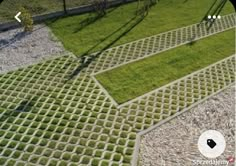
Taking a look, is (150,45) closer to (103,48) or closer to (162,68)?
(162,68)

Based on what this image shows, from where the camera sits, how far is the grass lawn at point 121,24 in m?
16.8

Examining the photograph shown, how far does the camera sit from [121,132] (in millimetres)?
11492

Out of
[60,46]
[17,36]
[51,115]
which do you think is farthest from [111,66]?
[17,36]

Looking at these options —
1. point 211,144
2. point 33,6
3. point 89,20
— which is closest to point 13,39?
point 33,6

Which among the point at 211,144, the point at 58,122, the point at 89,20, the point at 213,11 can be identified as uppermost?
the point at 89,20

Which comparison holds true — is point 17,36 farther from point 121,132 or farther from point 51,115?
point 121,132

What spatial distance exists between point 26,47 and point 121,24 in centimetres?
554

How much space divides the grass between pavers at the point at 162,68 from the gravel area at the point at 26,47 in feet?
10.7

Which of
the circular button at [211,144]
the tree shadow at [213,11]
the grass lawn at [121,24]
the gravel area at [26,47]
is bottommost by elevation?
the tree shadow at [213,11]

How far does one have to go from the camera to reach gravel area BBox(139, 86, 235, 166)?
10555 mm

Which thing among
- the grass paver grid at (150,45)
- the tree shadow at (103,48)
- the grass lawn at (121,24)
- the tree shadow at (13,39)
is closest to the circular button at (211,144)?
the grass paver grid at (150,45)

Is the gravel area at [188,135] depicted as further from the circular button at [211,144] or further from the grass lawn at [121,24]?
the grass lawn at [121,24]

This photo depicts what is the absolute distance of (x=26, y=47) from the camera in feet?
52.8

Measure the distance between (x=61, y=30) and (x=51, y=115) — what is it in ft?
22.8
